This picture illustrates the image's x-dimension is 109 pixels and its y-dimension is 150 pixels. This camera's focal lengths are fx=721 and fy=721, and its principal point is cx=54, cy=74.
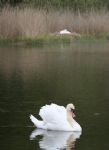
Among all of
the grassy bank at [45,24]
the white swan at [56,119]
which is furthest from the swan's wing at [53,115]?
the grassy bank at [45,24]

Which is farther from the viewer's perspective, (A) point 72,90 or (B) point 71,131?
(A) point 72,90

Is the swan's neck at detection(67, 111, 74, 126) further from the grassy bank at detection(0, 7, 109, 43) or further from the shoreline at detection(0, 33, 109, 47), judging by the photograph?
the grassy bank at detection(0, 7, 109, 43)

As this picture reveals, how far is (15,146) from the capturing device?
37.8 feet

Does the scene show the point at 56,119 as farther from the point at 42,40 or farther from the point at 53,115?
the point at 42,40

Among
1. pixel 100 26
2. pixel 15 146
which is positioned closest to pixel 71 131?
pixel 15 146

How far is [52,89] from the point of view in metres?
18.4

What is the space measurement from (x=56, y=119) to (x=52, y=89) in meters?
5.31

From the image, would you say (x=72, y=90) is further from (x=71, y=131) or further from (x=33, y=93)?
(x=71, y=131)

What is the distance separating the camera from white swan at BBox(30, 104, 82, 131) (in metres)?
13.0

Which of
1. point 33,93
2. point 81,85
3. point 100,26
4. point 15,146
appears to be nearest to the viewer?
point 15,146

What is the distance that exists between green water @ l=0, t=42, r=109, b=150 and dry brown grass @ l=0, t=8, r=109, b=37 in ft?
7.89

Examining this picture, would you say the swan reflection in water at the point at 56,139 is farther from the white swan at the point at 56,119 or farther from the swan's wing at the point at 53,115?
the swan's wing at the point at 53,115

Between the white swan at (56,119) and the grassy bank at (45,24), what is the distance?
21.2m

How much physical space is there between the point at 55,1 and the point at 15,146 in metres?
31.4
